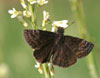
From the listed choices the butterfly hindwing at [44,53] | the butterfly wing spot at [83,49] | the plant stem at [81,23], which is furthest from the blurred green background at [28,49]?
the butterfly hindwing at [44,53]

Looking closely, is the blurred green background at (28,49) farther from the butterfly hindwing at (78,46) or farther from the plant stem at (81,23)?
the butterfly hindwing at (78,46)

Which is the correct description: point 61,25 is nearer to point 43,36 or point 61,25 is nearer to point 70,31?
point 43,36

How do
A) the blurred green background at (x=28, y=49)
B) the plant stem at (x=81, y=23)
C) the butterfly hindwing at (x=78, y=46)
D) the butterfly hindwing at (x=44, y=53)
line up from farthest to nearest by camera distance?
the blurred green background at (x=28, y=49)
the plant stem at (x=81, y=23)
the butterfly hindwing at (x=78, y=46)
the butterfly hindwing at (x=44, y=53)

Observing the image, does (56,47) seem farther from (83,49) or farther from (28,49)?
(28,49)


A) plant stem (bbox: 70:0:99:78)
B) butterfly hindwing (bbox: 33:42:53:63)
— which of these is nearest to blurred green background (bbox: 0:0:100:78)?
plant stem (bbox: 70:0:99:78)

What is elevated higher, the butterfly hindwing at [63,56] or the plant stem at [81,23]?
the butterfly hindwing at [63,56]

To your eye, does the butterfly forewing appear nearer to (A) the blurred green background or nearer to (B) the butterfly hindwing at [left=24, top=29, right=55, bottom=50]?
(B) the butterfly hindwing at [left=24, top=29, right=55, bottom=50]

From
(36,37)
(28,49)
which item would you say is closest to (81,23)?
(36,37)
